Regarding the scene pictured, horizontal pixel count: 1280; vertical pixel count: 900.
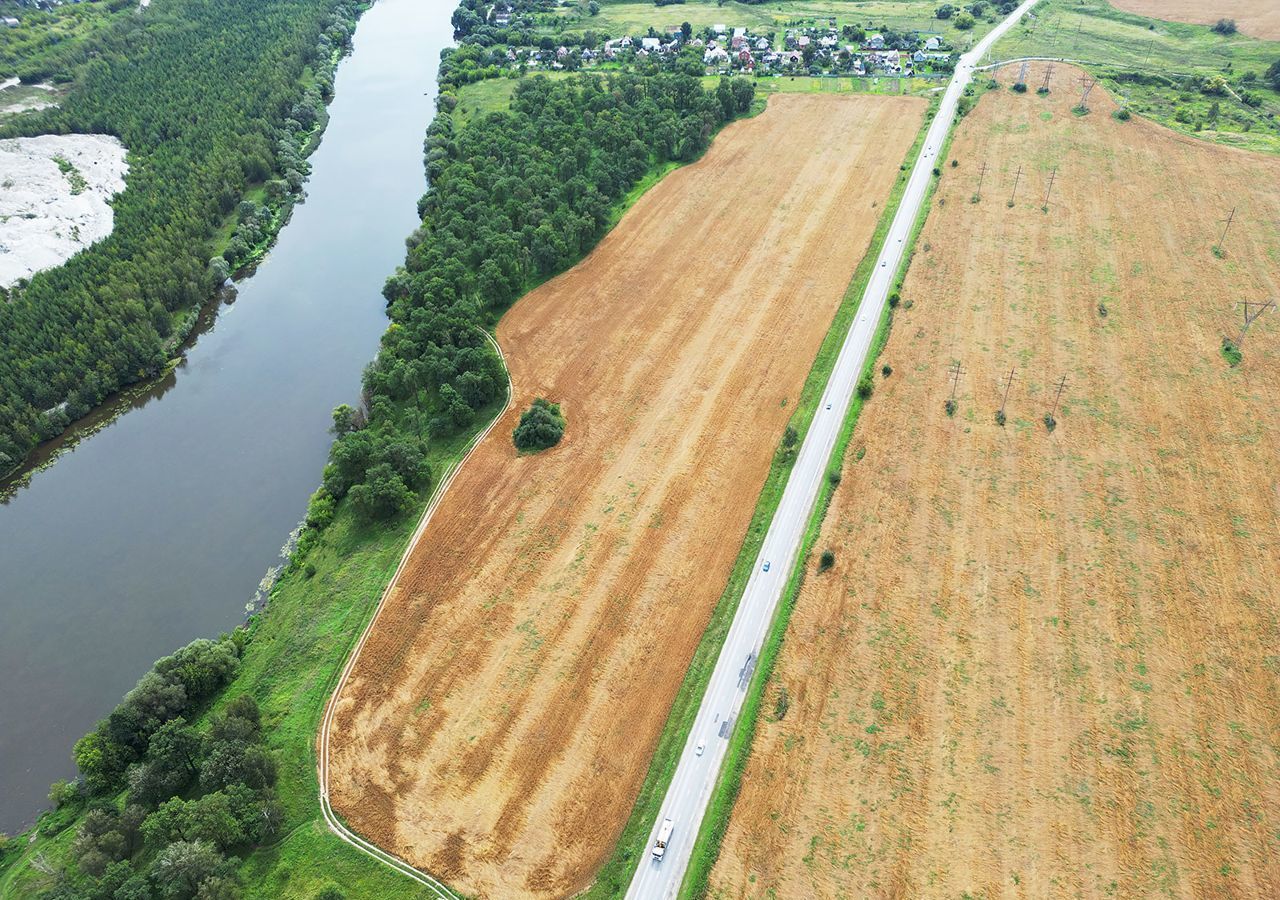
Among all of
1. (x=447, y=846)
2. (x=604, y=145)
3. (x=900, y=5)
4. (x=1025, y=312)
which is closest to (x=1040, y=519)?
(x=1025, y=312)

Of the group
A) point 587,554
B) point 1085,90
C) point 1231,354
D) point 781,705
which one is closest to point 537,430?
point 587,554

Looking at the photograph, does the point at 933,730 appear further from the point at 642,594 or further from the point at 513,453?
the point at 513,453

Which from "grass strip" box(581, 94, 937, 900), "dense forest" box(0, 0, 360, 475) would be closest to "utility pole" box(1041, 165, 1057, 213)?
"grass strip" box(581, 94, 937, 900)

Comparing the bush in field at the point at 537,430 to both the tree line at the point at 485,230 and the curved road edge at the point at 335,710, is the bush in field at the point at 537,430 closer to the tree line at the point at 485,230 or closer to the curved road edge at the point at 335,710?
the curved road edge at the point at 335,710

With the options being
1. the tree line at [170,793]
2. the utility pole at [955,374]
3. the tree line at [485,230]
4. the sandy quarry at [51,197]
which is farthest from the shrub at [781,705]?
the sandy quarry at [51,197]

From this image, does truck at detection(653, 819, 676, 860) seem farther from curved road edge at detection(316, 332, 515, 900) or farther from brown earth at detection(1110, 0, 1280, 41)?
brown earth at detection(1110, 0, 1280, 41)

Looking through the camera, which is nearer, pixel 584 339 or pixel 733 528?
pixel 733 528
